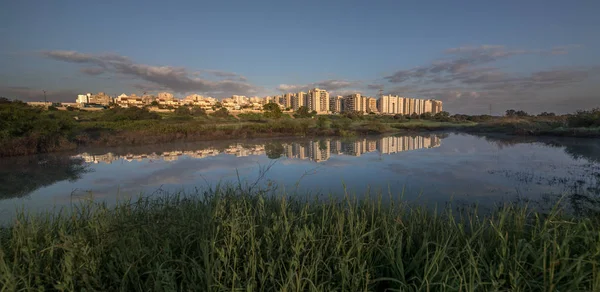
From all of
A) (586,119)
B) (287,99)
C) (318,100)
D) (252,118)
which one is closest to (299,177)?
(586,119)

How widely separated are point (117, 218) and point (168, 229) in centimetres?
105

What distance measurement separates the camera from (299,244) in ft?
8.11

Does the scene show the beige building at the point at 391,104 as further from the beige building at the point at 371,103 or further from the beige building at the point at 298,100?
the beige building at the point at 298,100

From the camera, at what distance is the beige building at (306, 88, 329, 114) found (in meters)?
105

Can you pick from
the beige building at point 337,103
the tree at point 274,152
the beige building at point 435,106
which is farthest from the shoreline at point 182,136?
the beige building at point 435,106

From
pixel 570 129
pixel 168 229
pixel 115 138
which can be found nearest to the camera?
pixel 168 229

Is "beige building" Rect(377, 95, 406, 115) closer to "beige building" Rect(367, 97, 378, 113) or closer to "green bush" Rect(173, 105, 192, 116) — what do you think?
"beige building" Rect(367, 97, 378, 113)

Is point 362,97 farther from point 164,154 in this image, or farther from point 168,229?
point 168,229

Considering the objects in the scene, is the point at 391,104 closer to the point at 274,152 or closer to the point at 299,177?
the point at 274,152

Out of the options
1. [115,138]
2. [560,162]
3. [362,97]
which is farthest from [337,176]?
[362,97]

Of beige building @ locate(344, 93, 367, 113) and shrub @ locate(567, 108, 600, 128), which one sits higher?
beige building @ locate(344, 93, 367, 113)

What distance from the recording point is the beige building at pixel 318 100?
105 metres

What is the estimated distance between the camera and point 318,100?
10562 centimetres

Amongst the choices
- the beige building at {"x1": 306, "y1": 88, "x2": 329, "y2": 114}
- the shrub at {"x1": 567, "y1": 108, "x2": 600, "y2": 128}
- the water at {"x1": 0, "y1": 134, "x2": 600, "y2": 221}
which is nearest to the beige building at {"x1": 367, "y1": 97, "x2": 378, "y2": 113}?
the beige building at {"x1": 306, "y1": 88, "x2": 329, "y2": 114}
